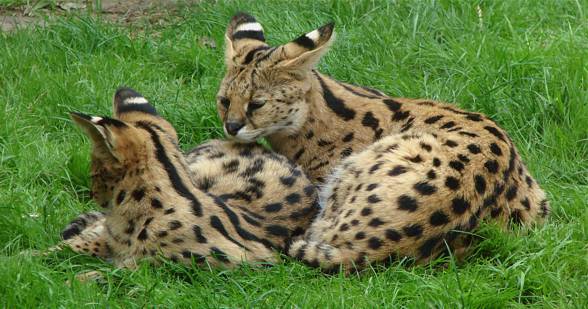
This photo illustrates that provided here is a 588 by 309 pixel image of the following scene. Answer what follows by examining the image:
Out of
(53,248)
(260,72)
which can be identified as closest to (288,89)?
(260,72)

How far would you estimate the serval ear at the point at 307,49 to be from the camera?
7.05 meters

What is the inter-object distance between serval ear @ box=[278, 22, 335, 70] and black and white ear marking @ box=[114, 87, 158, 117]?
3.39 feet

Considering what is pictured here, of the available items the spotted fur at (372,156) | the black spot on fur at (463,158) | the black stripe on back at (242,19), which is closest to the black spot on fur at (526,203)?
the spotted fur at (372,156)

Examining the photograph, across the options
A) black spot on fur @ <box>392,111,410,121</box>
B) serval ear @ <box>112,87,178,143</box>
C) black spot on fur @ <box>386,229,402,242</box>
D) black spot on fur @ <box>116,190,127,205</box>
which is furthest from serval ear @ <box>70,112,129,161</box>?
black spot on fur @ <box>392,111,410,121</box>

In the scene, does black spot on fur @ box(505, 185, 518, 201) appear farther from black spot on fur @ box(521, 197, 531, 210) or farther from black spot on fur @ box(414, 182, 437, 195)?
black spot on fur @ box(414, 182, 437, 195)

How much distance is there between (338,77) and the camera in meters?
8.34

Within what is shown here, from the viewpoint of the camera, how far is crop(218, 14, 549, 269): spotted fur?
588cm

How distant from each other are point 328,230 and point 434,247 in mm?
588

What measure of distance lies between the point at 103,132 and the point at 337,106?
1.92m

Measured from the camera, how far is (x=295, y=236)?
6.28 meters

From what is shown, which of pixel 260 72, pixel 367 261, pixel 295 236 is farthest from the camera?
pixel 260 72

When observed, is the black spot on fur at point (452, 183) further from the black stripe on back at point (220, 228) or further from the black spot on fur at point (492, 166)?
the black stripe on back at point (220, 228)

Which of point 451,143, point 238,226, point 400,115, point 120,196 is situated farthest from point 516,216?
point 120,196

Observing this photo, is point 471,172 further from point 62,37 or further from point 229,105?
point 62,37
